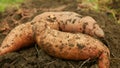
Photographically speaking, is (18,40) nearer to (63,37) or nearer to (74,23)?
(63,37)

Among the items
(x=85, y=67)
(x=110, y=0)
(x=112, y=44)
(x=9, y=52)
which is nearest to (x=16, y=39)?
Answer: (x=9, y=52)

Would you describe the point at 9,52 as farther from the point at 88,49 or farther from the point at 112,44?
the point at 112,44

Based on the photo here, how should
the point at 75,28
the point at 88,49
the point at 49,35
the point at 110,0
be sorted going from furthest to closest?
the point at 110,0 < the point at 75,28 < the point at 49,35 < the point at 88,49

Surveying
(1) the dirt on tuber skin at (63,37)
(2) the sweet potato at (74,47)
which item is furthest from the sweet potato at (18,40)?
(2) the sweet potato at (74,47)

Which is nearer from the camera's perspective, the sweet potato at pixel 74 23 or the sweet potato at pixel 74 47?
the sweet potato at pixel 74 47

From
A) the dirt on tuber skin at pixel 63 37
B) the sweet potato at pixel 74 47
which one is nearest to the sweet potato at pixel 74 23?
the dirt on tuber skin at pixel 63 37

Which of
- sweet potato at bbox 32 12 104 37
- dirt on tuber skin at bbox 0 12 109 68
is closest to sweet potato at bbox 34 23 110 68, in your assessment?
dirt on tuber skin at bbox 0 12 109 68

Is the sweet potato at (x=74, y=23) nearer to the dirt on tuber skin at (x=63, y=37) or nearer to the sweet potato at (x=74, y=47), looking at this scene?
the dirt on tuber skin at (x=63, y=37)

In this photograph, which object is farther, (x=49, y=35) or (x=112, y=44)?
(x=112, y=44)
